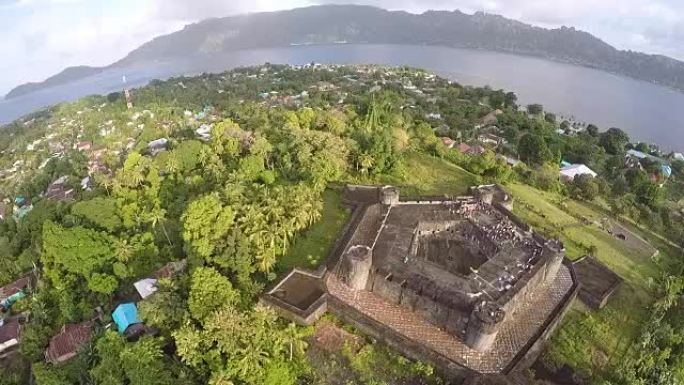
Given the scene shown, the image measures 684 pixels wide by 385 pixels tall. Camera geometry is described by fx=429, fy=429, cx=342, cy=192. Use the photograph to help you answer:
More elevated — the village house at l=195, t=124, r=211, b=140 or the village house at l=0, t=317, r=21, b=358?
the village house at l=195, t=124, r=211, b=140

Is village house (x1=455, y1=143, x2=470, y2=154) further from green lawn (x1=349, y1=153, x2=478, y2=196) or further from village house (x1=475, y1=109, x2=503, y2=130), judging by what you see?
village house (x1=475, y1=109, x2=503, y2=130)

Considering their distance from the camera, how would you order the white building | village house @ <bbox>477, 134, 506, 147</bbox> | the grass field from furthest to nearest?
village house @ <bbox>477, 134, 506, 147</bbox>, the white building, the grass field

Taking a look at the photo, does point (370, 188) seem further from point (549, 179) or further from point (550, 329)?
point (549, 179)

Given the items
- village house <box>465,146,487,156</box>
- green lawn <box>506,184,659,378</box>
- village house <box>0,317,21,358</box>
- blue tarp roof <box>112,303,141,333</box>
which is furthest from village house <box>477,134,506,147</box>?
village house <box>0,317,21,358</box>

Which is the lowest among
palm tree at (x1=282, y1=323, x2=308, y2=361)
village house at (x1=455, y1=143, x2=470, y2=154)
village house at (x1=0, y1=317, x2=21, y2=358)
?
village house at (x1=0, y1=317, x2=21, y2=358)

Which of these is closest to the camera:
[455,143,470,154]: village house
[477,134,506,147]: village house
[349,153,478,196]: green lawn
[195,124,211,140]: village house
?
[349,153,478,196]: green lawn

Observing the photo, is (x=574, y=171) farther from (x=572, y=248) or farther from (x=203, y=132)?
(x=203, y=132)
